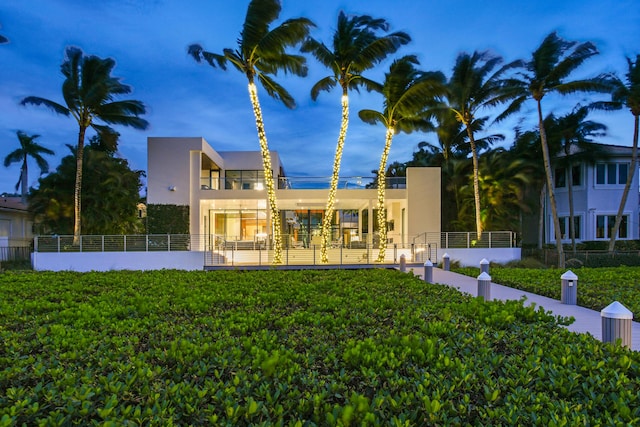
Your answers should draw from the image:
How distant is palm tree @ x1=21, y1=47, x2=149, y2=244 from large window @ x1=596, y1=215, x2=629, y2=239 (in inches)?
1007

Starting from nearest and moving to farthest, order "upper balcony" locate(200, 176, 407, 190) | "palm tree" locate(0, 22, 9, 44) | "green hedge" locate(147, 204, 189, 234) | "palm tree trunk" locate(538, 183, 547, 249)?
1. "palm tree" locate(0, 22, 9, 44)
2. "green hedge" locate(147, 204, 189, 234)
3. "upper balcony" locate(200, 176, 407, 190)
4. "palm tree trunk" locate(538, 183, 547, 249)

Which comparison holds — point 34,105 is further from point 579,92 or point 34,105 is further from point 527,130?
point 527,130

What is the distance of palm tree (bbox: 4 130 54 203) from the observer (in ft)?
86.6

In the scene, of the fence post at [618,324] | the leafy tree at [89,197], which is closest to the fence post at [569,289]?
the fence post at [618,324]

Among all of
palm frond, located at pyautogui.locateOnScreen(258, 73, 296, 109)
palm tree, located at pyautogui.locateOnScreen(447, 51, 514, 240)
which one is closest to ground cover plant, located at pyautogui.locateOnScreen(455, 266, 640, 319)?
palm tree, located at pyautogui.locateOnScreen(447, 51, 514, 240)

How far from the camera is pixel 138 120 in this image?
18656mm

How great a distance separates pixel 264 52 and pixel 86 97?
27.8 ft

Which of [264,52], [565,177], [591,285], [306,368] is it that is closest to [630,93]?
[565,177]

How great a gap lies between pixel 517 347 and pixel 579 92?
18260 mm

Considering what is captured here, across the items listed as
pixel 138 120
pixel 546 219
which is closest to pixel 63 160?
pixel 138 120

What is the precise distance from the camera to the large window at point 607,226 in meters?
21.8

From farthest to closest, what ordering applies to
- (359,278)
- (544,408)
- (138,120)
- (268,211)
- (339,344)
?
(268,211)
(138,120)
(359,278)
(339,344)
(544,408)

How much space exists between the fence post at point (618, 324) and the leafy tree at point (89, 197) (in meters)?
19.6

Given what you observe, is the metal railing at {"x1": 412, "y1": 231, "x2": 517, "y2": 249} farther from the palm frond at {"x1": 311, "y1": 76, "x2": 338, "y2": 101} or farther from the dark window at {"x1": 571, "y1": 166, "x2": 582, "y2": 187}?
the palm frond at {"x1": 311, "y1": 76, "x2": 338, "y2": 101}
